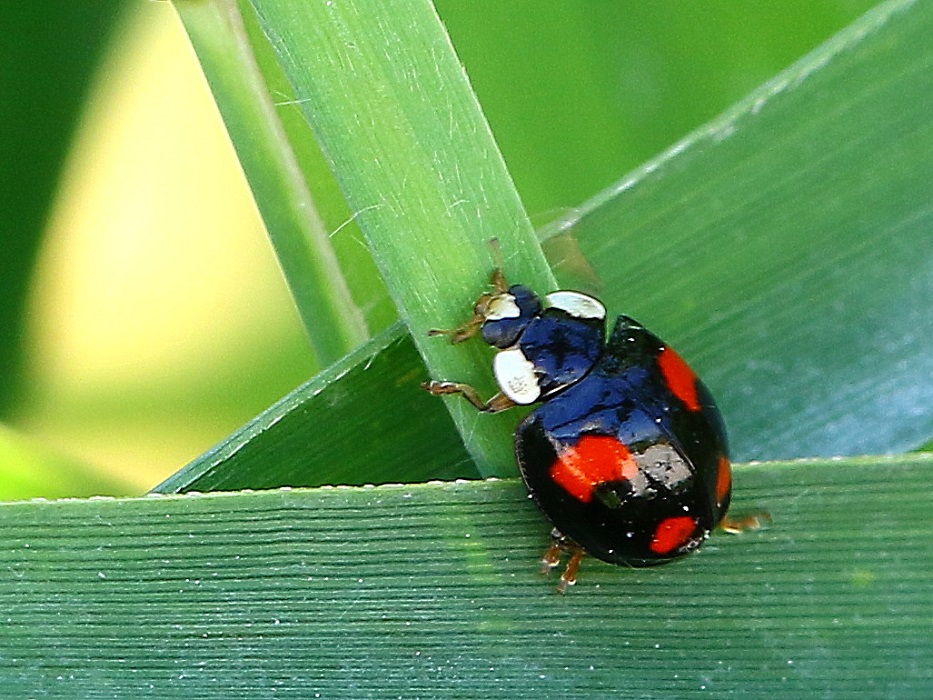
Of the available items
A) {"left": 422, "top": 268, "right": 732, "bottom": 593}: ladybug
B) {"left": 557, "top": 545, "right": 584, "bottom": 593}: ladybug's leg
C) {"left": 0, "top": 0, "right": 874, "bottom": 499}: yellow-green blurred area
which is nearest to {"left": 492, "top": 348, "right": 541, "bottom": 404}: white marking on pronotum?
{"left": 422, "top": 268, "right": 732, "bottom": 593}: ladybug

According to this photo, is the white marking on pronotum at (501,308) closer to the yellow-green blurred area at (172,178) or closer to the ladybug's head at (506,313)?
the ladybug's head at (506,313)

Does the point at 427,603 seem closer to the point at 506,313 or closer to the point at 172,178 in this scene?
the point at 506,313

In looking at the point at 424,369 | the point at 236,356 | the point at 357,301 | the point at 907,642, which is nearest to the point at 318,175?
the point at 357,301

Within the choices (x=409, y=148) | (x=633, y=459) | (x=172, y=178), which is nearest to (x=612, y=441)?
(x=633, y=459)

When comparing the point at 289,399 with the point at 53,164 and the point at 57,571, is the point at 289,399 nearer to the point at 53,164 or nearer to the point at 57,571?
the point at 57,571

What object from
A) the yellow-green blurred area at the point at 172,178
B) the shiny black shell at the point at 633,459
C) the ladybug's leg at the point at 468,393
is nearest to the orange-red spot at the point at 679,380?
the shiny black shell at the point at 633,459

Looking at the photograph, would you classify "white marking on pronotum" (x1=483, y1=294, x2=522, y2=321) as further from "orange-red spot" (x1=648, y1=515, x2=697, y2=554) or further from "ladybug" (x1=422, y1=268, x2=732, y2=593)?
"orange-red spot" (x1=648, y1=515, x2=697, y2=554)
